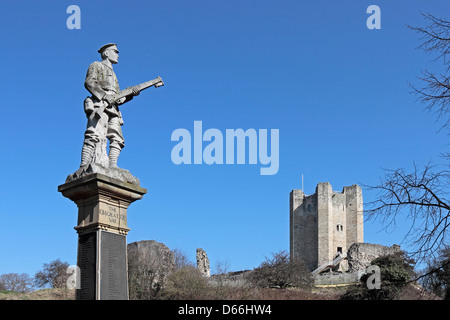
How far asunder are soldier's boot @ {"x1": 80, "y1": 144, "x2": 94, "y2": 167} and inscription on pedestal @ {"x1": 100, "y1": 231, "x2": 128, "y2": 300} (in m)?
1.51

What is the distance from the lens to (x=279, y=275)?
46.3 m

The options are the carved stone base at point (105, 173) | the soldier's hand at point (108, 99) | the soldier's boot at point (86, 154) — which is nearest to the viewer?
the carved stone base at point (105, 173)

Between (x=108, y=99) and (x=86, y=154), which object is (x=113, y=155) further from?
(x=108, y=99)

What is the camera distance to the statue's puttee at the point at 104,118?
12656 mm

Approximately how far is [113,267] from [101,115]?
3.07 metres

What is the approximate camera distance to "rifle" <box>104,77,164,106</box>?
13.1 meters

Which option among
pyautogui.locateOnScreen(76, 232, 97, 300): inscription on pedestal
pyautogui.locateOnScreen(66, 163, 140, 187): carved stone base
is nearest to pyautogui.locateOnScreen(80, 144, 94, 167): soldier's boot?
pyautogui.locateOnScreen(66, 163, 140, 187): carved stone base

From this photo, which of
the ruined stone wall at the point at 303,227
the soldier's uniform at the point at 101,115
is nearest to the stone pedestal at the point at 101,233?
the soldier's uniform at the point at 101,115

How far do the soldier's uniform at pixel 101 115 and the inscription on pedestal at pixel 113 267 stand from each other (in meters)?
1.63

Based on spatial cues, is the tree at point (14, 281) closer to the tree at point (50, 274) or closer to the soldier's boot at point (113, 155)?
the tree at point (50, 274)

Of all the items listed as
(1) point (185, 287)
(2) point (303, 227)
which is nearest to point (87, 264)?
(1) point (185, 287)
